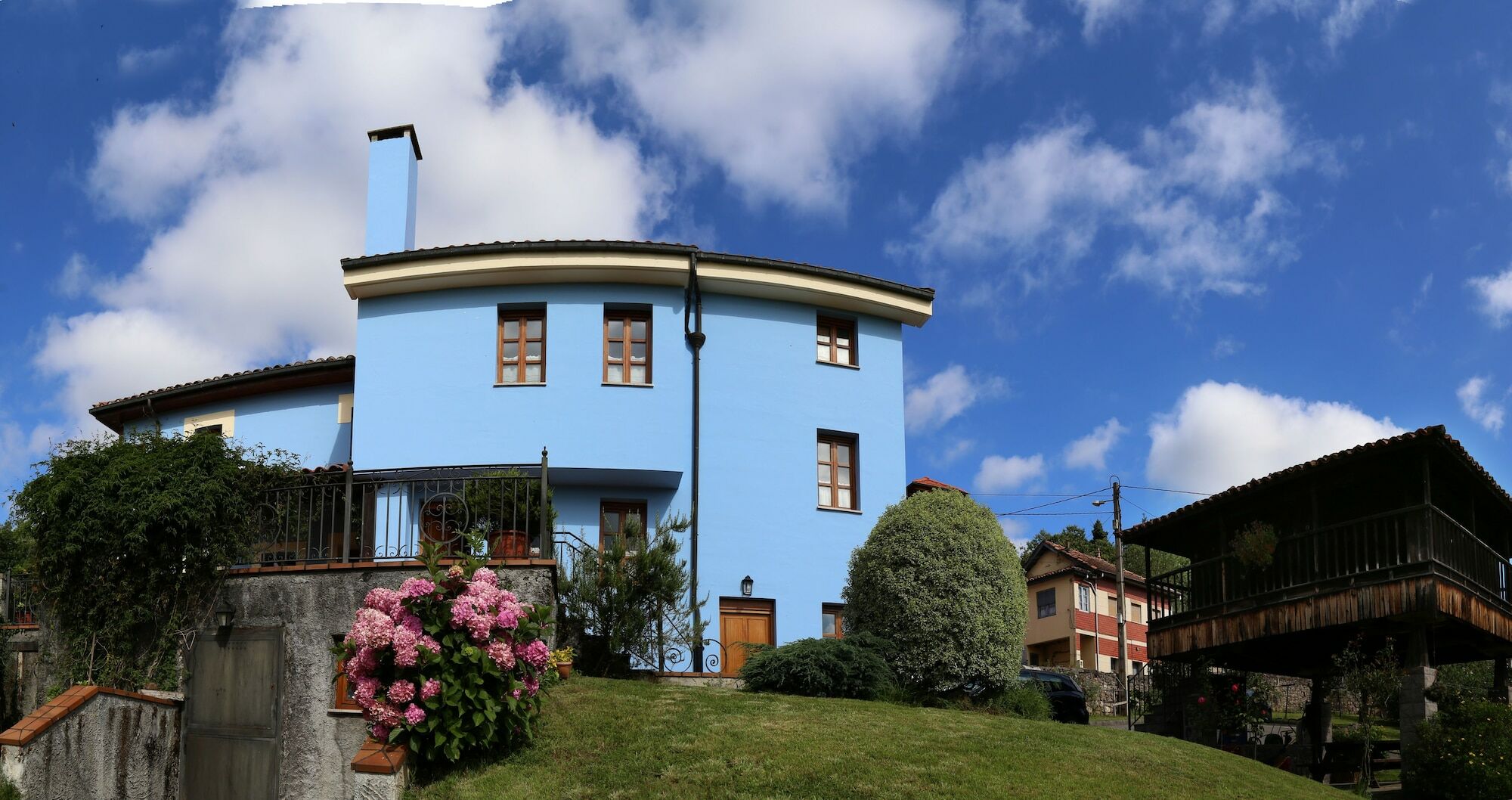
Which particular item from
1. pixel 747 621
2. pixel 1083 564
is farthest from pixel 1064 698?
pixel 1083 564

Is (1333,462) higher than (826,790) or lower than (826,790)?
higher

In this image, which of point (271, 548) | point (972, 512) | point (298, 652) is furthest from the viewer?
point (972, 512)

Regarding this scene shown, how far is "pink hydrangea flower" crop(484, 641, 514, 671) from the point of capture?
11.6 metres

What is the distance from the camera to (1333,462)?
18.9 metres

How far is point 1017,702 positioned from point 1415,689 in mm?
5982

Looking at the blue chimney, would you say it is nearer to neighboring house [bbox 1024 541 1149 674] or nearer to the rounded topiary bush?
the rounded topiary bush

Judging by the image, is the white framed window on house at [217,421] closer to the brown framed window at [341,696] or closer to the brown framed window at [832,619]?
the brown framed window at [832,619]

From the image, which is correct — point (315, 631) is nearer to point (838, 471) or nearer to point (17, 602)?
point (17, 602)

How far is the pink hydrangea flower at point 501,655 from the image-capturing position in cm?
1158

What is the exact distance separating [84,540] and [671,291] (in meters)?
→ 10.4

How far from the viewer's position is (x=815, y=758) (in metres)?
11.9

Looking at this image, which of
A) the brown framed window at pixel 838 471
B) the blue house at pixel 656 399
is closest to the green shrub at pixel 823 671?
the blue house at pixel 656 399

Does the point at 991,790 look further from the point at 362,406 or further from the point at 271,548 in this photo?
the point at 362,406

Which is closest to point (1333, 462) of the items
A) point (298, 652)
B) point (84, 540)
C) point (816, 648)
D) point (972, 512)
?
point (972, 512)
